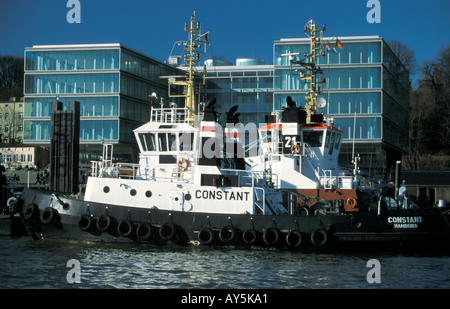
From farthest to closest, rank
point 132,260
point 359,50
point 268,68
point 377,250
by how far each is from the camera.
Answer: point 268,68 → point 359,50 → point 377,250 → point 132,260

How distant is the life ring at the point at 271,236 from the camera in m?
18.3

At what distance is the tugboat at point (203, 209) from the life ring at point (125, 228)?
31mm

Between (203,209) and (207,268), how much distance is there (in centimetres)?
379

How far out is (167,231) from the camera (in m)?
18.5

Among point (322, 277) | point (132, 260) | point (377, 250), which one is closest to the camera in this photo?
point (322, 277)

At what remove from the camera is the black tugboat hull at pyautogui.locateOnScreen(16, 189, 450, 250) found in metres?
18.4

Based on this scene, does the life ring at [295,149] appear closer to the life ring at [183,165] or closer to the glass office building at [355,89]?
the life ring at [183,165]

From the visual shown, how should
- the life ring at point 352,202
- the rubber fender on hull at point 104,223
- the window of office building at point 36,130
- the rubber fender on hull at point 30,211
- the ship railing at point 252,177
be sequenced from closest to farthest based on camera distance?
the rubber fender on hull at point 104,223 < the rubber fender on hull at point 30,211 < the ship railing at point 252,177 < the life ring at point 352,202 < the window of office building at point 36,130

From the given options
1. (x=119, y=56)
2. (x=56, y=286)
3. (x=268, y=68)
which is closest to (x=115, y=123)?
(x=119, y=56)

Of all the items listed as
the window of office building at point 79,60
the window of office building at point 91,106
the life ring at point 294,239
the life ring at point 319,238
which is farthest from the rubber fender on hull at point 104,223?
the window of office building at point 79,60

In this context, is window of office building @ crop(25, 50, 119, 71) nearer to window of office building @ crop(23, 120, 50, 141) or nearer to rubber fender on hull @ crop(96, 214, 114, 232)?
window of office building @ crop(23, 120, 50, 141)

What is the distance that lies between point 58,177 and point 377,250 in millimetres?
14901
